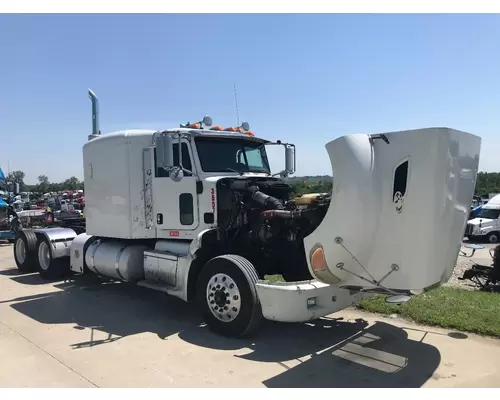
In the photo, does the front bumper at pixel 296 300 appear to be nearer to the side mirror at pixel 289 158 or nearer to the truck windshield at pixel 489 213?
the side mirror at pixel 289 158

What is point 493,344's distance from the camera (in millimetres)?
5449

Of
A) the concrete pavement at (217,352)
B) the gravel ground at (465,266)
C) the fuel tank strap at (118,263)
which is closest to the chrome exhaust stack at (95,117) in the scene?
the fuel tank strap at (118,263)

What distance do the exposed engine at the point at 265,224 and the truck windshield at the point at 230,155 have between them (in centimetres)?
40

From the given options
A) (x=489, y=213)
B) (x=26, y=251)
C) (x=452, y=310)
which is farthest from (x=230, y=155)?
(x=489, y=213)

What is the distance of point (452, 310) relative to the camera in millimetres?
6680

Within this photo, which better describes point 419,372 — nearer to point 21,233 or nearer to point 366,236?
point 366,236

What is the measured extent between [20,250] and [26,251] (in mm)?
503

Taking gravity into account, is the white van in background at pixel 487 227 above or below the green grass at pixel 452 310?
below

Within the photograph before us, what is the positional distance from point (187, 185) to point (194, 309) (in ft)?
6.57

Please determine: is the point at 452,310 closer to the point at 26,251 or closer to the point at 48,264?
the point at 48,264

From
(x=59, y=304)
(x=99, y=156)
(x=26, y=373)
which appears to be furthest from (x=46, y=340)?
(x=99, y=156)

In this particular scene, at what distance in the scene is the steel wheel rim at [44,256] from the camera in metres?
10.1
